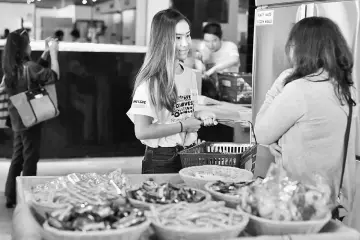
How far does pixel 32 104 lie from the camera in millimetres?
5410

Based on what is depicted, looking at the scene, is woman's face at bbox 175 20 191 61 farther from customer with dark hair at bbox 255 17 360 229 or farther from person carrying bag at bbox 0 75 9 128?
person carrying bag at bbox 0 75 9 128

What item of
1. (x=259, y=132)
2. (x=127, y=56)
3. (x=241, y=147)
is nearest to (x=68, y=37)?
(x=127, y=56)

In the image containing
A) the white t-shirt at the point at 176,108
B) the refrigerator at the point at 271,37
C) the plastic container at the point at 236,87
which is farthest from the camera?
the plastic container at the point at 236,87

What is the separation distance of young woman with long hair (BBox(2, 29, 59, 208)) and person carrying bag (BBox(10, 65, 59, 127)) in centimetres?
6

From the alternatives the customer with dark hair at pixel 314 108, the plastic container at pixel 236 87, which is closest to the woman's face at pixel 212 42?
the plastic container at pixel 236 87

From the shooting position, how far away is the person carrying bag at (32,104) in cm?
537

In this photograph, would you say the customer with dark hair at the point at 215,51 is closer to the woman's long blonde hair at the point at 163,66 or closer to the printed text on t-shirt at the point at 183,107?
the printed text on t-shirt at the point at 183,107

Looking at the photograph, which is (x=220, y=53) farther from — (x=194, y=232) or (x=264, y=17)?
(x=194, y=232)

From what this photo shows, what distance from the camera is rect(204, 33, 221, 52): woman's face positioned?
27.1 ft

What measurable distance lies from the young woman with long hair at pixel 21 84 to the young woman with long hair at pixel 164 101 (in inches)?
100

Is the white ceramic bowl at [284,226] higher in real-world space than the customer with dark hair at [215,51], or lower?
lower

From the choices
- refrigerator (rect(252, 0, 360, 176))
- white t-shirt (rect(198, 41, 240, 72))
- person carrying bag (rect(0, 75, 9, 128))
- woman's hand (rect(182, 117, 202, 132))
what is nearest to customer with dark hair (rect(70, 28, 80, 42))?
white t-shirt (rect(198, 41, 240, 72))

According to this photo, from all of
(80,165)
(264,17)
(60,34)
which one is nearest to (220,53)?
(60,34)

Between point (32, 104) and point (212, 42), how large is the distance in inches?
138
